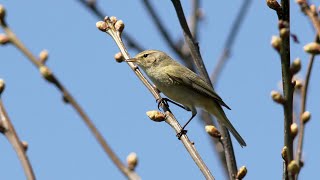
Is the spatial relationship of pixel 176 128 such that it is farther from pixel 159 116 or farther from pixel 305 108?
pixel 305 108

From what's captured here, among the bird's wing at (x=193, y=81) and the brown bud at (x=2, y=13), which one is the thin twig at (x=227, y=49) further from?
the brown bud at (x=2, y=13)

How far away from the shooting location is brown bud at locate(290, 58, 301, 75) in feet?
6.71

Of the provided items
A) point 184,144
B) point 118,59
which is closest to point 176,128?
point 184,144

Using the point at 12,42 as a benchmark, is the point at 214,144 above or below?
below

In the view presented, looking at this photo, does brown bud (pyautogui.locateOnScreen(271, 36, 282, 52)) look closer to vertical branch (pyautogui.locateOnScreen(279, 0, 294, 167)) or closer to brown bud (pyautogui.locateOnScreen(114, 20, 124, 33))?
vertical branch (pyautogui.locateOnScreen(279, 0, 294, 167))

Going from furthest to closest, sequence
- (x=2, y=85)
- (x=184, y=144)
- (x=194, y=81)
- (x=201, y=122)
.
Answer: (x=194, y=81)
(x=201, y=122)
(x=184, y=144)
(x=2, y=85)

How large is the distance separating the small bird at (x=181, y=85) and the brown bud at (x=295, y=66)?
3.87m

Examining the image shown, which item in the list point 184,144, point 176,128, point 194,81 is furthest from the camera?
point 194,81

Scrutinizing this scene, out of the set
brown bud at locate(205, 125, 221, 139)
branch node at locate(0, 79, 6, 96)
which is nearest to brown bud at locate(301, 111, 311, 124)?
brown bud at locate(205, 125, 221, 139)

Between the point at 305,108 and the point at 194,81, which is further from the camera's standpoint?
the point at 194,81

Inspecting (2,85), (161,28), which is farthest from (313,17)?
(161,28)

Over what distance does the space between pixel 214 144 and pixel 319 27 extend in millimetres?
3542

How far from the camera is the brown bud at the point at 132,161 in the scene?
1.84 metres

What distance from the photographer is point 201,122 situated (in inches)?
224
